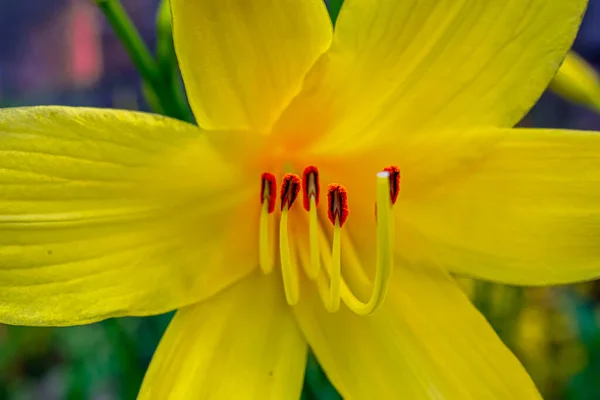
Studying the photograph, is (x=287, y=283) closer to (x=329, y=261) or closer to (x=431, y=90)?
(x=329, y=261)

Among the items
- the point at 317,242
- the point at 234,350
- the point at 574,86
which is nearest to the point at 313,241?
the point at 317,242

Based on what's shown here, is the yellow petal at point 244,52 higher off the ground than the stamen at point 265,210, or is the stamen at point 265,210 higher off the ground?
the yellow petal at point 244,52

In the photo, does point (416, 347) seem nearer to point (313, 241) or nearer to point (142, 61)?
point (313, 241)

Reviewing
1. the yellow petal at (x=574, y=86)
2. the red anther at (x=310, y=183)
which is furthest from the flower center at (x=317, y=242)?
the yellow petal at (x=574, y=86)

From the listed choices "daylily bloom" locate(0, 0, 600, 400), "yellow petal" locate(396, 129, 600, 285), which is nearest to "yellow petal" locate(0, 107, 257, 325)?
"daylily bloom" locate(0, 0, 600, 400)

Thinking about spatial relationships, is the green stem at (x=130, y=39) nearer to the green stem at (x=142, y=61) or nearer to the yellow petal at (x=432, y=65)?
the green stem at (x=142, y=61)
